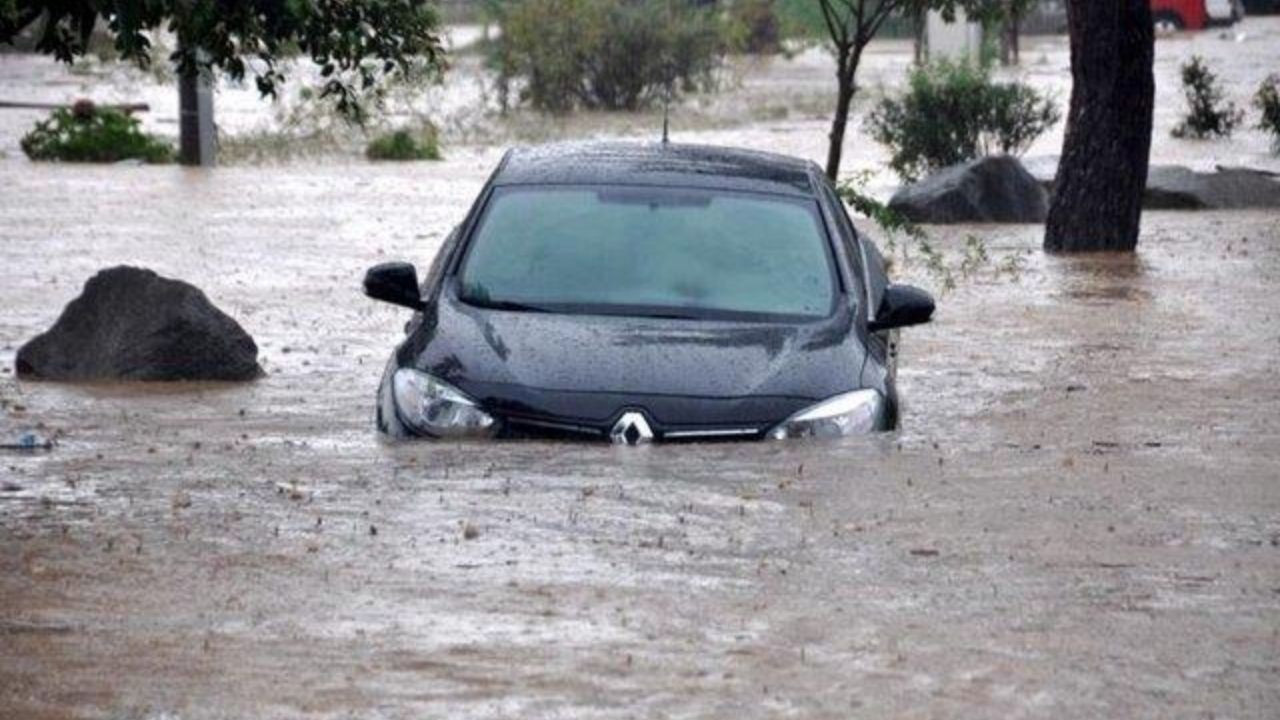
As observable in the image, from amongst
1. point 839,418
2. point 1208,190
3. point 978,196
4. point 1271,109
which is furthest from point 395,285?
point 1271,109

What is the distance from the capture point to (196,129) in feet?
101

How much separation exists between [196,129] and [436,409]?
69.0 ft

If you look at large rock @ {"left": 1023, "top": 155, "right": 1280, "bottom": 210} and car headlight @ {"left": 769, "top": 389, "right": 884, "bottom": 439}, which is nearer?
car headlight @ {"left": 769, "top": 389, "right": 884, "bottom": 439}

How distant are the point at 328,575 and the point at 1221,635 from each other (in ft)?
8.37

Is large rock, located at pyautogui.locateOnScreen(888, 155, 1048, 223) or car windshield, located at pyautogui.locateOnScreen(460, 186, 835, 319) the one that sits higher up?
car windshield, located at pyautogui.locateOnScreen(460, 186, 835, 319)

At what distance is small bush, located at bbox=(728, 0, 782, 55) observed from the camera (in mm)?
52062

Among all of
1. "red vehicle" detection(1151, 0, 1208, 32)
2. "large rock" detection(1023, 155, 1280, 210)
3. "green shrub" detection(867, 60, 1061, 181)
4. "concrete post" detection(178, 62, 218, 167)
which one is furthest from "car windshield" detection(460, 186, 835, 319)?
"red vehicle" detection(1151, 0, 1208, 32)

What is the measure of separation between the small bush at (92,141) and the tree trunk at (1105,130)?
12.9 meters

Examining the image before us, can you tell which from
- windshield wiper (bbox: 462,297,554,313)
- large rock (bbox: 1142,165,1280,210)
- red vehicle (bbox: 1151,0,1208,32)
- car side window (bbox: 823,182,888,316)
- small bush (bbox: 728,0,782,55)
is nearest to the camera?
windshield wiper (bbox: 462,297,554,313)

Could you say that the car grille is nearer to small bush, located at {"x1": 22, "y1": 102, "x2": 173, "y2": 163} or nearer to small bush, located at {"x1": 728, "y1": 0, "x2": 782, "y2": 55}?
small bush, located at {"x1": 22, "y1": 102, "x2": 173, "y2": 163}

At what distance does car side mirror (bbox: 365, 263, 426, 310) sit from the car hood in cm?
33

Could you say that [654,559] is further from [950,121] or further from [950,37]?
[950,37]

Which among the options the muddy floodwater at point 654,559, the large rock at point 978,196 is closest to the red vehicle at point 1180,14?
the large rock at point 978,196

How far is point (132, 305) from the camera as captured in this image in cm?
1485
